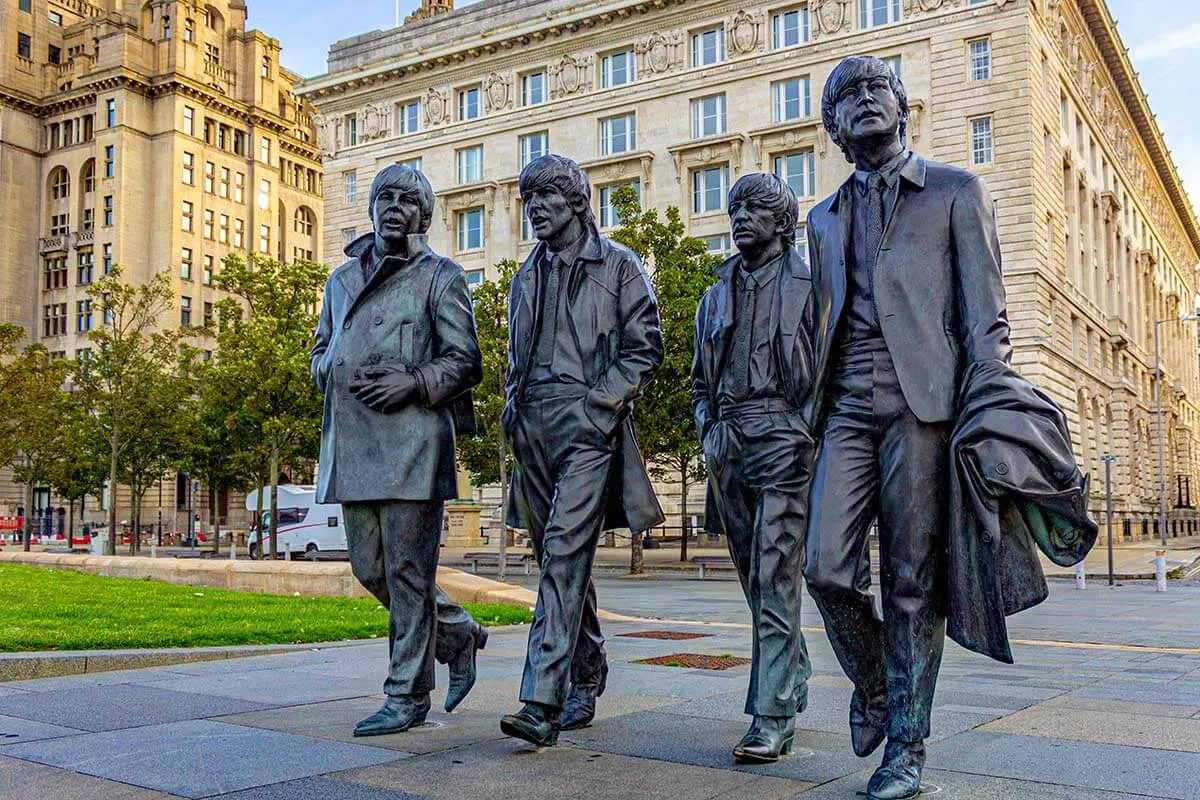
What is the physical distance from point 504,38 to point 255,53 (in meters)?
37.3

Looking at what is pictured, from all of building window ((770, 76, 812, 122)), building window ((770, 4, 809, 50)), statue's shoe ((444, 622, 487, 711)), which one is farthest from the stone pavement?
building window ((770, 4, 809, 50))

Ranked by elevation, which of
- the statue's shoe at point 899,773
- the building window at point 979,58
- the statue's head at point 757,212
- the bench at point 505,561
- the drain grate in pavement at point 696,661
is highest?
the building window at point 979,58

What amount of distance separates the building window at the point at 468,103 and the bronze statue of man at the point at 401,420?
52.6 metres

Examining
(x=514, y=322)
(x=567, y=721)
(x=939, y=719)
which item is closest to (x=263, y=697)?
(x=567, y=721)

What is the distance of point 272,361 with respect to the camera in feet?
116

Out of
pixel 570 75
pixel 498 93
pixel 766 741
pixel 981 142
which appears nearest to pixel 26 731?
pixel 766 741

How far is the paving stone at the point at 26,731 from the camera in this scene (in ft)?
17.0

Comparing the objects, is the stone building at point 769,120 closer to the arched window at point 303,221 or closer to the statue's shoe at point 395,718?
the arched window at point 303,221

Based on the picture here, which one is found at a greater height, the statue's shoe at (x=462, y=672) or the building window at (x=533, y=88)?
the building window at (x=533, y=88)

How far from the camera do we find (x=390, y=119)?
59.0 m

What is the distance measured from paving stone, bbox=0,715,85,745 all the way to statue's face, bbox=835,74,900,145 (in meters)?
4.28

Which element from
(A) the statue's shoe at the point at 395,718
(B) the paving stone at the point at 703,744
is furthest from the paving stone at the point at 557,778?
(A) the statue's shoe at the point at 395,718

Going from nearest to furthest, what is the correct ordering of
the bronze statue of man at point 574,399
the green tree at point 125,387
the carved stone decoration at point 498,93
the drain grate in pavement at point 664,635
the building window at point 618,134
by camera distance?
the bronze statue of man at point 574,399, the drain grate in pavement at point 664,635, the green tree at point 125,387, the building window at point 618,134, the carved stone decoration at point 498,93

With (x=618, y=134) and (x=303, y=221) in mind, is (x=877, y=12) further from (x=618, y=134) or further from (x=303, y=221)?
(x=303, y=221)
